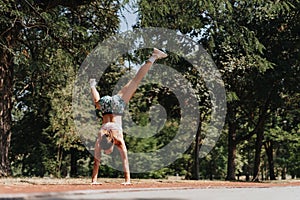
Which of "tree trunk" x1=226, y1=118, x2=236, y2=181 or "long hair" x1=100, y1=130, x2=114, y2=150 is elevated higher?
Result: "tree trunk" x1=226, y1=118, x2=236, y2=181

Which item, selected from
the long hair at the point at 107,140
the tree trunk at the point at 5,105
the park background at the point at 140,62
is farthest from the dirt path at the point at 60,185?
the park background at the point at 140,62

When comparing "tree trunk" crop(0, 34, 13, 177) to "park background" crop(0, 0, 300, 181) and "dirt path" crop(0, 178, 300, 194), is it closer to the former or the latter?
"park background" crop(0, 0, 300, 181)

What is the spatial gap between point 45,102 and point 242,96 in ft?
43.0

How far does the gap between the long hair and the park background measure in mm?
3957

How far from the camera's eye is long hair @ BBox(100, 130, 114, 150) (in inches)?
424

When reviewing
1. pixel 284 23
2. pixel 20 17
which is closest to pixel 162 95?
pixel 284 23

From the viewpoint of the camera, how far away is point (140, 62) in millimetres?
17266

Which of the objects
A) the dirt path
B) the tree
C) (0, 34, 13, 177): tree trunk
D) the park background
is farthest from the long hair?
(0, 34, 13, 177): tree trunk

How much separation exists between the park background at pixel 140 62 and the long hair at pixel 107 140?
3957mm

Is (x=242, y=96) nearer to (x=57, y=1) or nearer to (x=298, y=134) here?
(x=298, y=134)

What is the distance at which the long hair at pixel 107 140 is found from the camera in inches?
424

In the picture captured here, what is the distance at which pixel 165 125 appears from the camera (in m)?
27.2

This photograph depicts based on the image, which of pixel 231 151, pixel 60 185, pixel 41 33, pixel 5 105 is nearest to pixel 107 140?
pixel 60 185

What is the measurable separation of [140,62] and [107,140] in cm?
692
